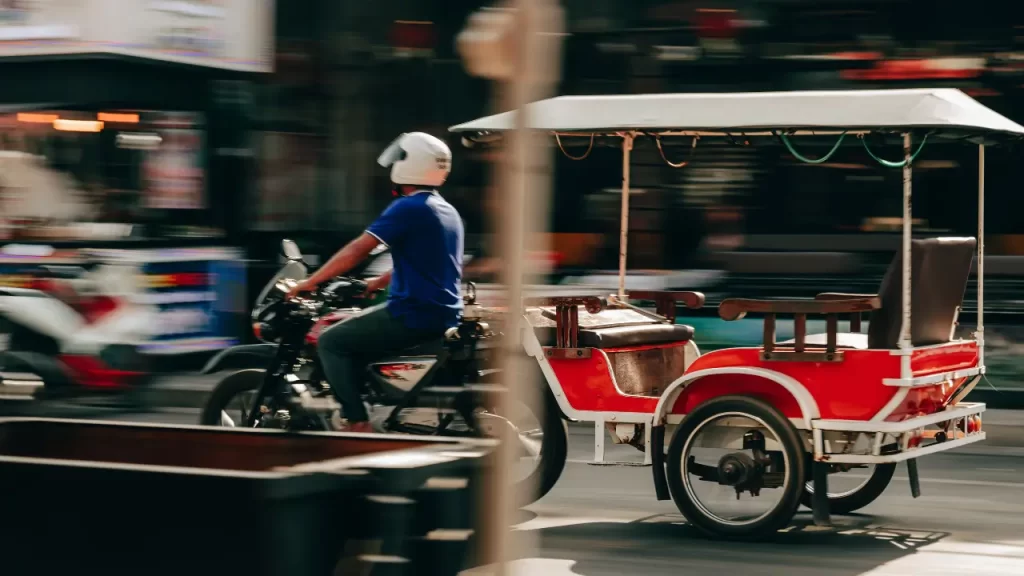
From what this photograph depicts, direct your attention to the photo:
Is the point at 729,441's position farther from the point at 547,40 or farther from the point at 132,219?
the point at 132,219

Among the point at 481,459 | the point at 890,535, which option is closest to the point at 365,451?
the point at 481,459

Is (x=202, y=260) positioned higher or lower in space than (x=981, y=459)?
higher

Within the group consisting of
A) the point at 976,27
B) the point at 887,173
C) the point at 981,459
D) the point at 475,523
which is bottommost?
the point at 981,459

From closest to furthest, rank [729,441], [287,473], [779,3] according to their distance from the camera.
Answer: [287,473] < [729,441] < [779,3]

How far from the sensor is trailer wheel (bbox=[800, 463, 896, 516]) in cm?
784

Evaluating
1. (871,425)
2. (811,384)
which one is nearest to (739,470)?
(811,384)

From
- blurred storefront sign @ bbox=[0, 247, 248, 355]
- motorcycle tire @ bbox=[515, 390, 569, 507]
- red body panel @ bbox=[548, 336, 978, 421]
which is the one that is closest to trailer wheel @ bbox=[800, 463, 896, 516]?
red body panel @ bbox=[548, 336, 978, 421]

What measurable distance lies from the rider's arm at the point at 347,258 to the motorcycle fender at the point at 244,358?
95cm

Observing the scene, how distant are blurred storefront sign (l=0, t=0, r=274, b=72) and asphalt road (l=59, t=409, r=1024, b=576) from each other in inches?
196

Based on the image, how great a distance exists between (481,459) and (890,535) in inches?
155

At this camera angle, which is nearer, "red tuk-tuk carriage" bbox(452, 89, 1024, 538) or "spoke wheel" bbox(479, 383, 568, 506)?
"red tuk-tuk carriage" bbox(452, 89, 1024, 538)

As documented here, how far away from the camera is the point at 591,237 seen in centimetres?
1409

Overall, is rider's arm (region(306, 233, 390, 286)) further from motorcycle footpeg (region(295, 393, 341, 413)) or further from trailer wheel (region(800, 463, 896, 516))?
trailer wheel (region(800, 463, 896, 516))

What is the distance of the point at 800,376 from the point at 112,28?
266 inches
